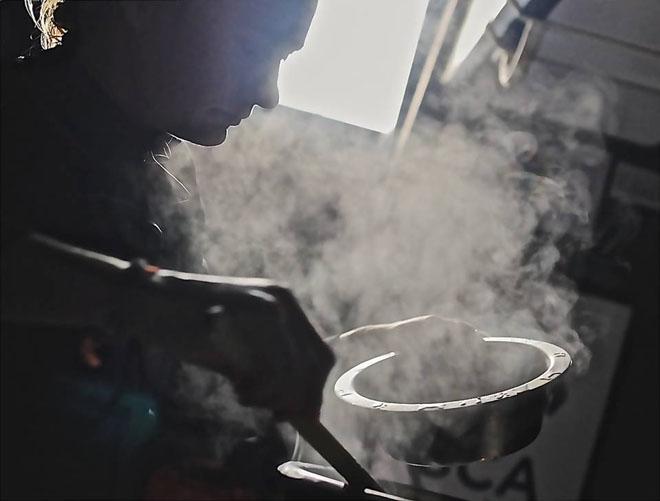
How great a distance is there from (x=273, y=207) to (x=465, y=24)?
527mm

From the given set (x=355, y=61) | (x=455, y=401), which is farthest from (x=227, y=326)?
(x=355, y=61)

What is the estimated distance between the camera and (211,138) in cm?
62

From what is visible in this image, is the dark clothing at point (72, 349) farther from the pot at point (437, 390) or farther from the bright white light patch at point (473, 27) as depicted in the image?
the bright white light patch at point (473, 27)

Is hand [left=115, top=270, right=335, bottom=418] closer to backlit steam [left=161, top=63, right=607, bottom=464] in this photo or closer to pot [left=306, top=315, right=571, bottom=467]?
pot [left=306, top=315, right=571, bottom=467]

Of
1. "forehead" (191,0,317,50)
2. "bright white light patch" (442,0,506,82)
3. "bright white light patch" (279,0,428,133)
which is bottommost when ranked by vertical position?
"forehead" (191,0,317,50)

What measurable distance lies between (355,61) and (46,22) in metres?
0.56

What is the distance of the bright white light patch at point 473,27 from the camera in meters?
1.18

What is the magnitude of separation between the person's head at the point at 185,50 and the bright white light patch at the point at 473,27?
0.70 metres

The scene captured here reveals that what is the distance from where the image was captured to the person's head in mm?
560

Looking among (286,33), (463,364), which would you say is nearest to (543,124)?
(463,364)

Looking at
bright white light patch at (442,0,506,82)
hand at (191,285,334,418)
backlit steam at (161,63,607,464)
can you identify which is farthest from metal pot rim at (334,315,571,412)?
bright white light patch at (442,0,506,82)

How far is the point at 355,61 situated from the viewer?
1082 mm

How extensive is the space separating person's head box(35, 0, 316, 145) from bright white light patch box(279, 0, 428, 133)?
306 mm

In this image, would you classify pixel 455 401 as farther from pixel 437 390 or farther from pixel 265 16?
pixel 265 16
